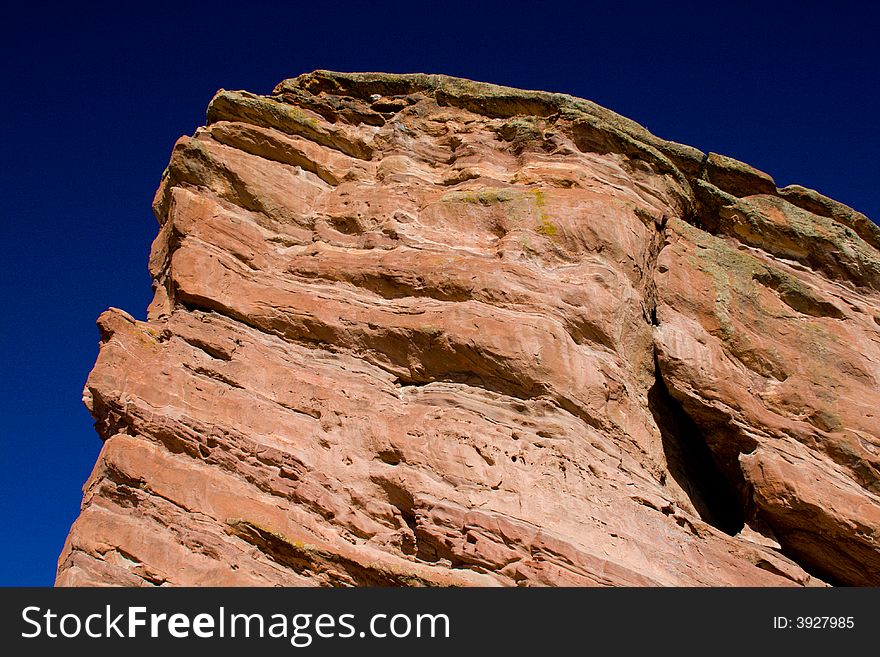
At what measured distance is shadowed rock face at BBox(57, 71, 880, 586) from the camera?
550 inches

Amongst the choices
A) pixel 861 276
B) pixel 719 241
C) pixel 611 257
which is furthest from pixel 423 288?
pixel 861 276

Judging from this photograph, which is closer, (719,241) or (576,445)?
(576,445)

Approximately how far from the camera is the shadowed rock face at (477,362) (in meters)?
14.0

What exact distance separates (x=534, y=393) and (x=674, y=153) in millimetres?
9750

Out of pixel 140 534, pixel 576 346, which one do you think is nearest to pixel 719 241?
pixel 576 346

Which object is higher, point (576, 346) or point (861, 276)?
point (861, 276)

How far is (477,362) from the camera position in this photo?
16.5 m

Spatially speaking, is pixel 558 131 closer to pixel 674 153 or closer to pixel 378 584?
pixel 674 153

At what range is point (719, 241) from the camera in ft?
71.8

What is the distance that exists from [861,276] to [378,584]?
15712 millimetres

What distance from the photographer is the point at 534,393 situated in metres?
16.4
